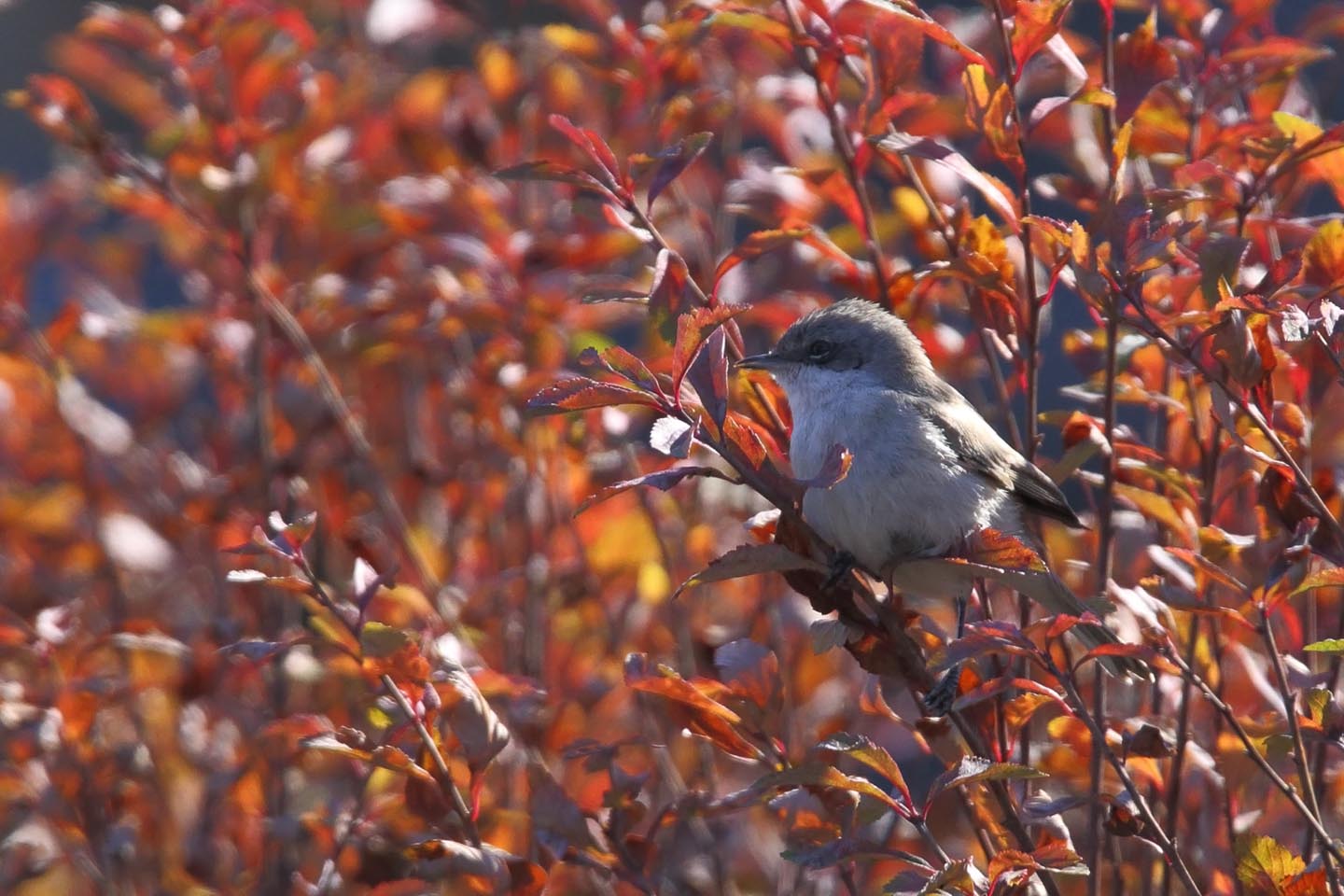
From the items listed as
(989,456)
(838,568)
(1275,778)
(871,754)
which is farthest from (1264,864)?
(989,456)

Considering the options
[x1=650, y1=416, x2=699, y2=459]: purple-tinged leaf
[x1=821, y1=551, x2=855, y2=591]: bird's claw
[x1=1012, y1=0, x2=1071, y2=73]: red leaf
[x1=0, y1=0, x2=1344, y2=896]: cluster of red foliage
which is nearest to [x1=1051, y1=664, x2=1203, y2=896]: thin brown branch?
[x1=0, y1=0, x2=1344, y2=896]: cluster of red foliage

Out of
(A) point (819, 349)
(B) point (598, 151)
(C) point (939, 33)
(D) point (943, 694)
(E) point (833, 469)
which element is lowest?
(D) point (943, 694)

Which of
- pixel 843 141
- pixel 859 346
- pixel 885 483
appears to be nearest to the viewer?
pixel 843 141

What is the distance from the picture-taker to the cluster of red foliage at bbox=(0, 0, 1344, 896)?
220cm

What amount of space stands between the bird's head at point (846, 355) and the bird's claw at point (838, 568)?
73cm

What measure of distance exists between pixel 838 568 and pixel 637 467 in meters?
1.09

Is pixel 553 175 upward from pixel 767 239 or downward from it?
upward

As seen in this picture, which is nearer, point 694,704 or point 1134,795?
point 1134,795

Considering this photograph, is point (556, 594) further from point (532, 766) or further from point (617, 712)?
point (532, 766)

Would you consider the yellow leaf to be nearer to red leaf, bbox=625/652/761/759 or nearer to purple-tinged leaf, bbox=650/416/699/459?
red leaf, bbox=625/652/761/759

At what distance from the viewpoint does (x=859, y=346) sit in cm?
328

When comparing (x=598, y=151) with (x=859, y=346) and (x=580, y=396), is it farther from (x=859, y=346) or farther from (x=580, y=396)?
(x=859, y=346)

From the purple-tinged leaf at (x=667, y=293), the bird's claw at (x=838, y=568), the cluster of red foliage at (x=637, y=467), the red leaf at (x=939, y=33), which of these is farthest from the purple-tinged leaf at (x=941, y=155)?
the bird's claw at (x=838, y=568)

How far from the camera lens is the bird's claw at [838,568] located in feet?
7.62
